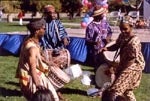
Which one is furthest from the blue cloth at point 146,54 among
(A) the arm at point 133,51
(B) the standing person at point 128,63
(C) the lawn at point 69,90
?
(A) the arm at point 133,51

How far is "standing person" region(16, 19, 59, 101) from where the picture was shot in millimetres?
6488

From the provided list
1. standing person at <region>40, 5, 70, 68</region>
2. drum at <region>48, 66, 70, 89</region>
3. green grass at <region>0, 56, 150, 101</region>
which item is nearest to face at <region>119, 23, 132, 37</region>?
drum at <region>48, 66, 70, 89</region>

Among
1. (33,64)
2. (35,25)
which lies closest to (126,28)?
(35,25)

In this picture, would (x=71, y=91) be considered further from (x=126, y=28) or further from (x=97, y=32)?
(x=126, y=28)

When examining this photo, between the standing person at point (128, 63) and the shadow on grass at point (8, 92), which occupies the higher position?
the standing person at point (128, 63)

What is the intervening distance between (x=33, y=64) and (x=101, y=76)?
3.25 metres

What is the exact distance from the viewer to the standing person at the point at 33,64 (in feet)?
21.3

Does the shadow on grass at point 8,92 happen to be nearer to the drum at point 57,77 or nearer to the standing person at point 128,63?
the drum at point 57,77

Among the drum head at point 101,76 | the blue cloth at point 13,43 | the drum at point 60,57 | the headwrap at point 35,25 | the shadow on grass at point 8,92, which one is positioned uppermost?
the headwrap at point 35,25

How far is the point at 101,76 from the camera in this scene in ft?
31.2

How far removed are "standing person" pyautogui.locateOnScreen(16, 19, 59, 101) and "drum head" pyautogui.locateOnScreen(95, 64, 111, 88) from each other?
7.51 feet

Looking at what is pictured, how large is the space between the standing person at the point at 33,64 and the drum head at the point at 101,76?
229 cm

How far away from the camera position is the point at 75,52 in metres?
15.4

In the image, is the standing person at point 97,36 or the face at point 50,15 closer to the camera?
the face at point 50,15
